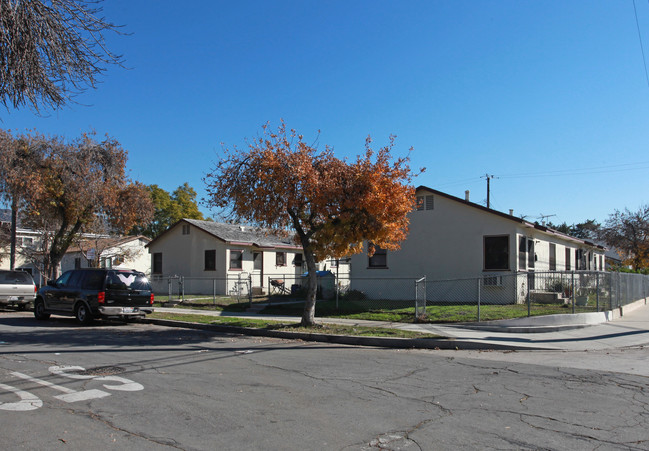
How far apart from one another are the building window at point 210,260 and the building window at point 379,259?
38.8 ft

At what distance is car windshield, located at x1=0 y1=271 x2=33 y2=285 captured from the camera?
20.3 metres

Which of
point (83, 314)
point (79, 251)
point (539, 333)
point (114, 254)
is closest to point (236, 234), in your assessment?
point (114, 254)

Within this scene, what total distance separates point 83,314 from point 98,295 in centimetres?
98

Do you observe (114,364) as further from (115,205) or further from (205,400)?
(115,205)

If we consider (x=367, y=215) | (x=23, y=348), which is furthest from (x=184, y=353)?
(x=367, y=215)

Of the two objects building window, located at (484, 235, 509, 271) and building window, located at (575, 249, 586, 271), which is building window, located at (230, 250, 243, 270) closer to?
building window, located at (484, 235, 509, 271)

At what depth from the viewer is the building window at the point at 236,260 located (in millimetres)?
30319

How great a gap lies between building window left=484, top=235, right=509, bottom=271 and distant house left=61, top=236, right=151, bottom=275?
23.5m

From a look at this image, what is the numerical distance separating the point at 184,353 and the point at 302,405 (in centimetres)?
483

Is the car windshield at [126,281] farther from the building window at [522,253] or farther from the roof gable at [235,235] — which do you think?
the building window at [522,253]

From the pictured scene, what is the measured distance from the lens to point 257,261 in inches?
1275

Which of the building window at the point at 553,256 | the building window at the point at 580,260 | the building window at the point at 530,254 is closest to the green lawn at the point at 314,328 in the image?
the building window at the point at 530,254

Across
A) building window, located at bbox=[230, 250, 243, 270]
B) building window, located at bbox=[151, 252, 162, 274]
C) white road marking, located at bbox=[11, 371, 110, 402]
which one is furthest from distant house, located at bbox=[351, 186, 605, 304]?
building window, located at bbox=[151, 252, 162, 274]

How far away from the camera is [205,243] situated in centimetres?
3092
